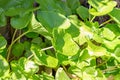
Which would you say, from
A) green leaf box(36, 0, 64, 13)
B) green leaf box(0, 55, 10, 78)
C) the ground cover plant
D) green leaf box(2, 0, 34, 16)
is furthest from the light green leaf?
green leaf box(0, 55, 10, 78)

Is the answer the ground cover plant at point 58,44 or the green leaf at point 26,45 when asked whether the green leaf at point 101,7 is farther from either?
the green leaf at point 26,45

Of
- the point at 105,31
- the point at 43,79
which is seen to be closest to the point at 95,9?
the point at 105,31

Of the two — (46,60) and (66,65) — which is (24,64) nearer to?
(46,60)

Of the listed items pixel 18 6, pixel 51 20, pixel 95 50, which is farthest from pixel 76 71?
pixel 18 6

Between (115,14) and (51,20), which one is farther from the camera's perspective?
(115,14)

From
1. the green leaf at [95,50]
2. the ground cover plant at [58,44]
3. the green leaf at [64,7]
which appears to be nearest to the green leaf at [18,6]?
the ground cover plant at [58,44]

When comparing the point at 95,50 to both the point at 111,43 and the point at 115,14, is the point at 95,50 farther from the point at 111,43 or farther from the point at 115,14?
the point at 115,14
